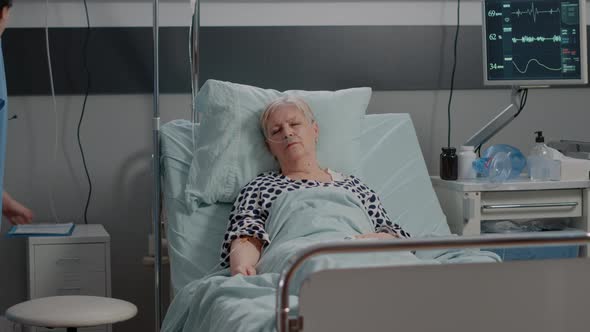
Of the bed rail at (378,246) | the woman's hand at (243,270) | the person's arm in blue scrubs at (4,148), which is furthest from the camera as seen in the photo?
the woman's hand at (243,270)

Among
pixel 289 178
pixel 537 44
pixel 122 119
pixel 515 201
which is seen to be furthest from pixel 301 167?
pixel 537 44

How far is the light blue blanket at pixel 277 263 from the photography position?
7.22 ft

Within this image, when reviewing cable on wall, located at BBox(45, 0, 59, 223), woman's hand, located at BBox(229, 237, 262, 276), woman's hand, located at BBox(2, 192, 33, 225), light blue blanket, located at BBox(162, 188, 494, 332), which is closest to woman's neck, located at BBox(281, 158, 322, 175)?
light blue blanket, located at BBox(162, 188, 494, 332)

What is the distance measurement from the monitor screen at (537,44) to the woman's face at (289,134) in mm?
858

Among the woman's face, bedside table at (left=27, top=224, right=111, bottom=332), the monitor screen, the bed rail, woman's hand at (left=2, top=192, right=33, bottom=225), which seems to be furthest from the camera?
the monitor screen

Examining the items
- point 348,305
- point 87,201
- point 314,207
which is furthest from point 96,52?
point 348,305

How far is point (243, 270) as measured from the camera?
2629 mm

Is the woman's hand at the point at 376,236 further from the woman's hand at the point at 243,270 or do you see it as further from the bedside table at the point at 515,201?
the bedside table at the point at 515,201

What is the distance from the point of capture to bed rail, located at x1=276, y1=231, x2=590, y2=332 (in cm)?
165

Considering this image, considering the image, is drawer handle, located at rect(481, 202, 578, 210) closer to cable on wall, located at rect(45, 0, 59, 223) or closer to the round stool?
the round stool

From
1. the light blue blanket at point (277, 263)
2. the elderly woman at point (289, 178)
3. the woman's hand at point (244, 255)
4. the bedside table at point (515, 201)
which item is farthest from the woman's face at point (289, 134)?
the bedside table at point (515, 201)

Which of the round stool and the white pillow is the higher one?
the white pillow

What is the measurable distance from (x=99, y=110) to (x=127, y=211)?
1.42 feet

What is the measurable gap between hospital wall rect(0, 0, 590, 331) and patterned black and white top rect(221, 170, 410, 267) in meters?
0.83
